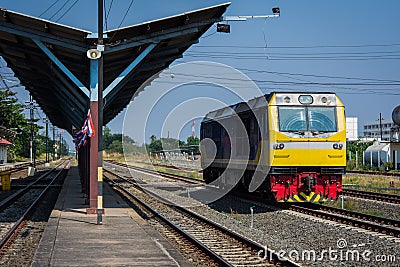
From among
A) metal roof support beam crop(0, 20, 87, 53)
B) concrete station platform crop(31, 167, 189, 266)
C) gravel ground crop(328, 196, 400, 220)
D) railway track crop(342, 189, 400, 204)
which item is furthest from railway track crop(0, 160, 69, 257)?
railway track crop(342, 189, 400, 204)

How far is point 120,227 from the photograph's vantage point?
13.5m

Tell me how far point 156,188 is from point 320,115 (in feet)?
45.2

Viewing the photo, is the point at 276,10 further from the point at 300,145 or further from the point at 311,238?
the point at 311,238

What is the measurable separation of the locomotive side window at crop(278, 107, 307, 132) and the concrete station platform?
198 inches

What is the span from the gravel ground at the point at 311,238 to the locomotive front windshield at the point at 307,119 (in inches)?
102

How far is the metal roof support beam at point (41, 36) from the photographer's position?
47.6 feet

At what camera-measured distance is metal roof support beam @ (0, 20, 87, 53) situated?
47.6 feet

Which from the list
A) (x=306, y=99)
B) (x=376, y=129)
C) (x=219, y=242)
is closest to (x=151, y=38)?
(x=306, y=99)

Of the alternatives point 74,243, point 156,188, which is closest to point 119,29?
point 74,243

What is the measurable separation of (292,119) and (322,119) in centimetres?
96

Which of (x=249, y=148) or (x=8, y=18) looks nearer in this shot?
(x=8, y=18)

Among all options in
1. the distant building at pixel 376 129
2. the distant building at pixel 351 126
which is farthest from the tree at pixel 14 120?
the distant building at pixel 376 129

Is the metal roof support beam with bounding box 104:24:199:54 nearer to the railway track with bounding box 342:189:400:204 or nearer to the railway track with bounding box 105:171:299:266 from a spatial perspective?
the railway track with bounding box 105:171:299:266

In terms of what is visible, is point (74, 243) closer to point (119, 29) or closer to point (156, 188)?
point (119, 29)
